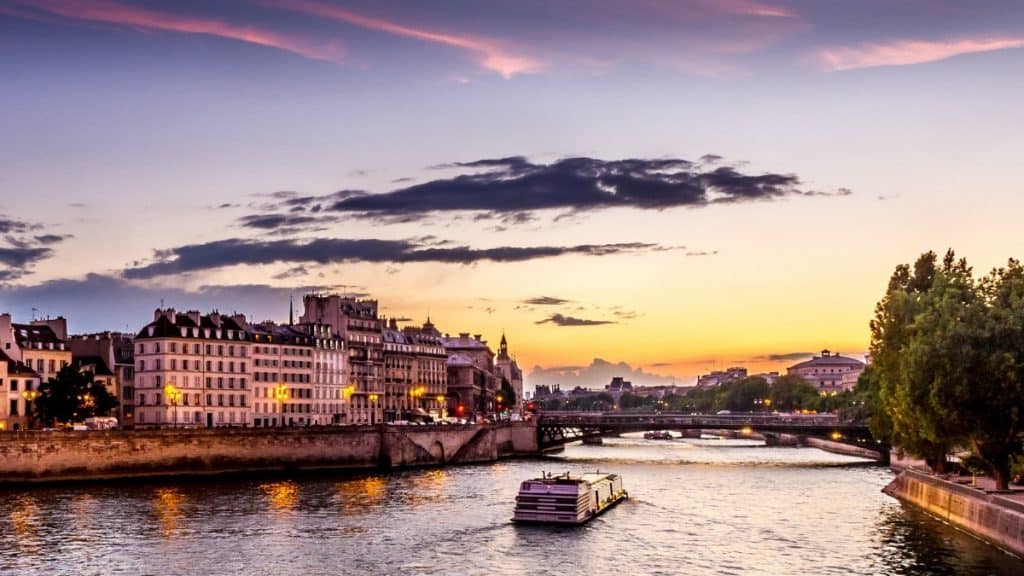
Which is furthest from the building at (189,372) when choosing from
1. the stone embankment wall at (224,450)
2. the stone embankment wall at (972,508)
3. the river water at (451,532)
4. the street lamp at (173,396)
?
the stone embankment wall at (972,508)

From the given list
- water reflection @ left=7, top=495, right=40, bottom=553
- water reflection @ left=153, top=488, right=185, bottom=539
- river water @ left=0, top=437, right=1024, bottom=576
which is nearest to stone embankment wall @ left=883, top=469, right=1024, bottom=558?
river water @ left=0, top=437, right=1024, bottom=576

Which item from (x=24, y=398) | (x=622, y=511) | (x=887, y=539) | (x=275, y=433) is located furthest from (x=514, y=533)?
(x=24, y=398)

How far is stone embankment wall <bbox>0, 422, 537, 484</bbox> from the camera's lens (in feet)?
303

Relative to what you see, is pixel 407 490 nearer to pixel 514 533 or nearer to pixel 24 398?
pixel 514 533

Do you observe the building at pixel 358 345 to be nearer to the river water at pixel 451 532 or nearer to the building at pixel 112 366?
the building at pixel 112 366

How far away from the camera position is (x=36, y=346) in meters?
129

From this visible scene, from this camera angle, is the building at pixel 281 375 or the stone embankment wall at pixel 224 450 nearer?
the stone embankment wall at pixel 224 450

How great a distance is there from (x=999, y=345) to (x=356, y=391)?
118 metres

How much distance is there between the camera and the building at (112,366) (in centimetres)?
13875

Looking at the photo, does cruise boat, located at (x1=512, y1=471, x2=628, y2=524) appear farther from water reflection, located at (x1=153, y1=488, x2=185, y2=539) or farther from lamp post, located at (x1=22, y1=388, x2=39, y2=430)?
lamp post, located at (x1=22, y1=388, x2=39, y2=430)

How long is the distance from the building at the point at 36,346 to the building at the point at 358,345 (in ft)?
136

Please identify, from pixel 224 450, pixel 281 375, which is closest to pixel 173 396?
pixel 281 375

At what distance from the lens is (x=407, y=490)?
307ft

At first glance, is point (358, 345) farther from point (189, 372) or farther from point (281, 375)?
point (189, 372)
